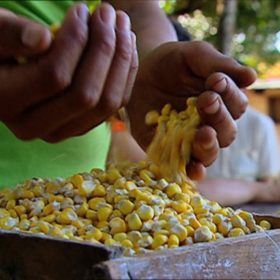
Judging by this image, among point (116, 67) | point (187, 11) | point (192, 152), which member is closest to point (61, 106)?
point (116, 67)

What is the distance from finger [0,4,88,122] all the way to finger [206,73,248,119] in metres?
0.34

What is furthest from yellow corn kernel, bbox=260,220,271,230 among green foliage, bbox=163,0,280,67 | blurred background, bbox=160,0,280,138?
green foliage, bbox=163,0,280,67

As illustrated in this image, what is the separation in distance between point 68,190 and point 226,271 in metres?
0.30

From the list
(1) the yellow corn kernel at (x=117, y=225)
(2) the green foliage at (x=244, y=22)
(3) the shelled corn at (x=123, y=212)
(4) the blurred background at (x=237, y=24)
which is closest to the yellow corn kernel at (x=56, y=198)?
(3) the shelled corn at (x=123, y=212)

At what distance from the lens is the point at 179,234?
2.64 feet

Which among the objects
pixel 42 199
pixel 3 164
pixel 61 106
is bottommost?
pixel 3 164

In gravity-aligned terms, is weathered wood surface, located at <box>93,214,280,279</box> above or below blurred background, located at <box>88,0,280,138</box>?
above

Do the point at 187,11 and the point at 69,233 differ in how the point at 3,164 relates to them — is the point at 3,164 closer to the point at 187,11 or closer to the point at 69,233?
the point at 69,233

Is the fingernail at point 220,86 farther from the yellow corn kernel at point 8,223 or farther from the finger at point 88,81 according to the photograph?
the yellow corn kernel at point 8,223

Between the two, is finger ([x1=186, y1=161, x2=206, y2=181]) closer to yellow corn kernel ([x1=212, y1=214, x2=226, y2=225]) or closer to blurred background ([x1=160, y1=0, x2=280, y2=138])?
yellow corn kernel ([x1=212, y1=214, x2=226, y2=225])

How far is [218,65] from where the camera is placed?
112cm

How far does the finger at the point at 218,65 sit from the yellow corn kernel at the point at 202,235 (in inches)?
15.1

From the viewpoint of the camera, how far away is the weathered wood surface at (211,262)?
0.65 metres

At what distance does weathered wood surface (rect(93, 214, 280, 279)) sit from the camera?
65 centimetres
